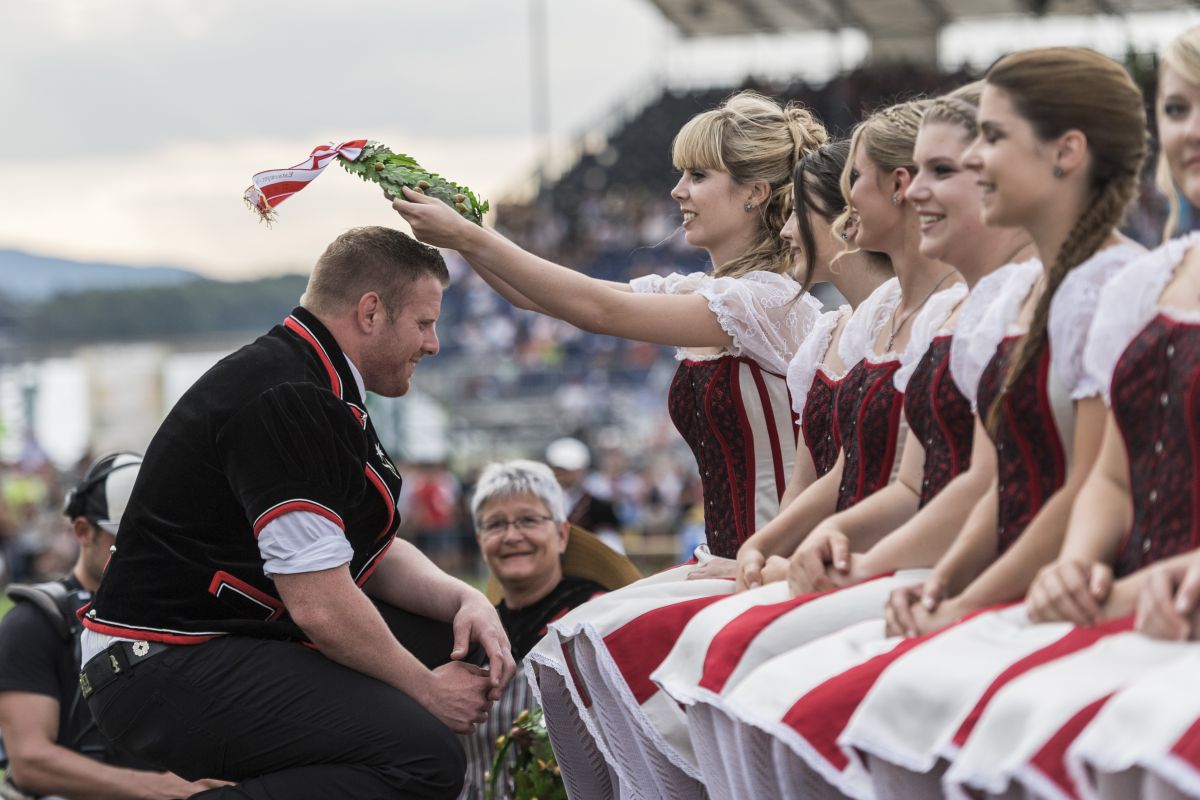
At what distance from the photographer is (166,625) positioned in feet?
12.3

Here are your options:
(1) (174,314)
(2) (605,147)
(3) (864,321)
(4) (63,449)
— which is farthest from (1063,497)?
(1) (174,314)

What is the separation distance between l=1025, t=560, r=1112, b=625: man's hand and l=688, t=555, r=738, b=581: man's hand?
60.2 inches

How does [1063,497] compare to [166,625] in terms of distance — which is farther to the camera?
[166,625]

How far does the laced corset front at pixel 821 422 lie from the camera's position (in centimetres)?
395

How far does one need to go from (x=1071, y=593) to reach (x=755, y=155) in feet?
6.64

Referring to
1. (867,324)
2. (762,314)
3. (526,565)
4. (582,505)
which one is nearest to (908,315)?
(867,324)

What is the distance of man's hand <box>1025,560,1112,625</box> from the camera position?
2.57m

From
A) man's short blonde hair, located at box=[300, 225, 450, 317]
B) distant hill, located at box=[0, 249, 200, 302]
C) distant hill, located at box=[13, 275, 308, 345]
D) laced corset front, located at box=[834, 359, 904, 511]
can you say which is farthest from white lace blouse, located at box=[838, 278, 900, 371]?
distant hill, located at box=[0, 249, 200, 302]

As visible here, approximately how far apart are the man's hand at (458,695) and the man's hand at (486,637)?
0.03m

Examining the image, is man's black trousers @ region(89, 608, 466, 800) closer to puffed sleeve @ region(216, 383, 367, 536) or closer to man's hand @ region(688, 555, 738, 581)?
puffed sleeve @ region(216, 383, 367, 536)

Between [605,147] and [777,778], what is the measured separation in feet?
88.2

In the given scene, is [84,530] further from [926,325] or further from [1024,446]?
[1024,446]

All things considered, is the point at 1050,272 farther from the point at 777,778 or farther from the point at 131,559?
the point at 131,559

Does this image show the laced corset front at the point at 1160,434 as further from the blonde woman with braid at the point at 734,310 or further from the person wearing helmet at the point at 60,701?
the person wearing helmet at the point at 60,701
